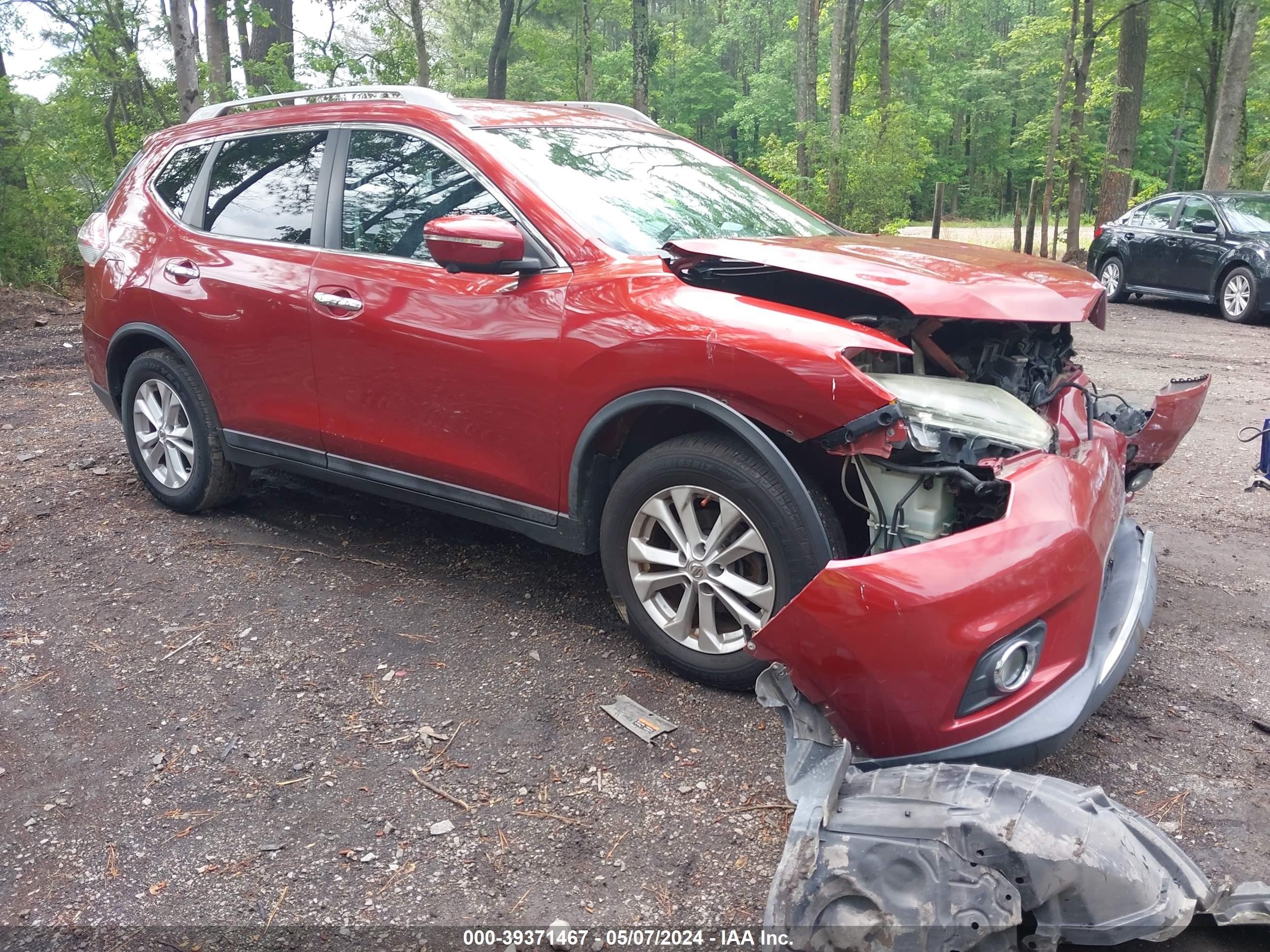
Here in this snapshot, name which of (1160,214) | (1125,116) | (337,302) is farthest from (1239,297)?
(337,302)

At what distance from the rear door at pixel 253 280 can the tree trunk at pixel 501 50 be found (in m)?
17.3

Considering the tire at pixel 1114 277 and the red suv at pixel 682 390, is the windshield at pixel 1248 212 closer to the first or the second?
the tire at pixel 1114 277

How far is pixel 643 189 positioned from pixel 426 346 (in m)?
1.04

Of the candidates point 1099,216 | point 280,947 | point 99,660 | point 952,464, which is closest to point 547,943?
point 280,947

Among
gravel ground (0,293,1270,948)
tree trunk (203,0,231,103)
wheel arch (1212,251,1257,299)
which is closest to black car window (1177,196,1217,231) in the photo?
wheel arch (1212,251,1257,299)

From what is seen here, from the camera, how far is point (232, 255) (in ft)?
14.2

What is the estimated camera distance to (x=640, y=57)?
51.0 feet

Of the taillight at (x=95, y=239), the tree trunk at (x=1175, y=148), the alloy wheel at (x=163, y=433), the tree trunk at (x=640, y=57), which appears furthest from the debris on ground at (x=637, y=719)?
the tree trunk at (x=1175, y=148)

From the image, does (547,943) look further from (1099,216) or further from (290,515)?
(1099,216)

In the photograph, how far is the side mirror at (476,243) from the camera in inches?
127

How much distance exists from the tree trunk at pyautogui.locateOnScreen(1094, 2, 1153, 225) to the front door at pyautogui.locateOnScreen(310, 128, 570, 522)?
49.9 ft

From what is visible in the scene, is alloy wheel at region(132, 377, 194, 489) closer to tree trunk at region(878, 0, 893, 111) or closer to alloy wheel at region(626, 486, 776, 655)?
alloy wheel at region(626, 486, 776, 655)

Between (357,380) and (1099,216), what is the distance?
608 inches

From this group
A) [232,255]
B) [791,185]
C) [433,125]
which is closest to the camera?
[433,125]
